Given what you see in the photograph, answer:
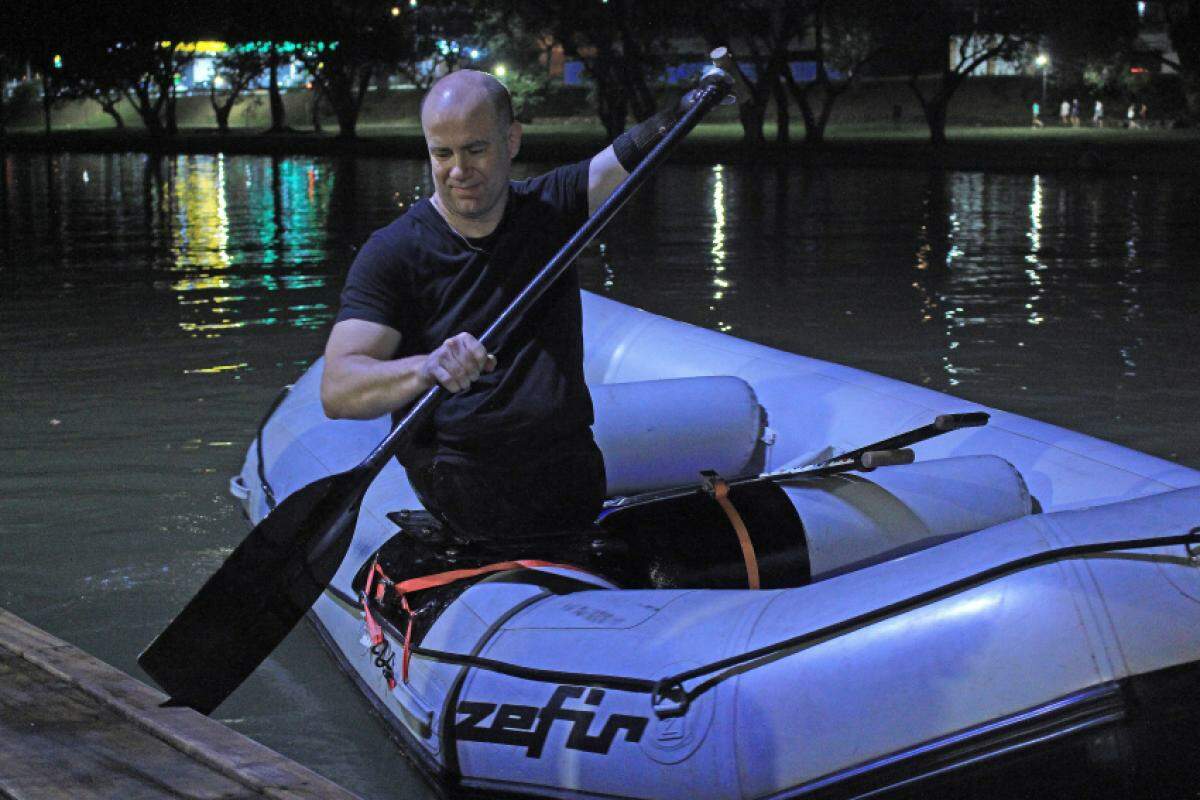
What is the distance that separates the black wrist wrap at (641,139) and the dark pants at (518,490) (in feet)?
2.23

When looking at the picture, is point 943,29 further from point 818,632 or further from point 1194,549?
point 818,632

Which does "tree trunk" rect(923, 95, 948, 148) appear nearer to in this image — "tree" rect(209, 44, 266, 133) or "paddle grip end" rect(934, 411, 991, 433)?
"tree" rect(209, 44, 266, 133)

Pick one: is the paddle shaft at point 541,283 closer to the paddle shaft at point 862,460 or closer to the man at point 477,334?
the man at point 477,334

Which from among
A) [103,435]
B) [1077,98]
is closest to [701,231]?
[103,435]

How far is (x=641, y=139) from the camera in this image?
3854 mm

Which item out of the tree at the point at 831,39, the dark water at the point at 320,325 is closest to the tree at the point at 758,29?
the tree at the point at 831,39

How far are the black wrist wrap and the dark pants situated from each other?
2.23ft

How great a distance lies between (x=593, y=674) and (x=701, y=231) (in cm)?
1400

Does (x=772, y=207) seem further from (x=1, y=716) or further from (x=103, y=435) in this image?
(x=1, y=716)

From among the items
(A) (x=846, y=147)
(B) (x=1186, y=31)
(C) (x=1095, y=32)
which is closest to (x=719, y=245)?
(A) (x=846, y=147)

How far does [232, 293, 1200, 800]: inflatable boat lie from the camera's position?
2.90 meters

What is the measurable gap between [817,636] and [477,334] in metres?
1.07

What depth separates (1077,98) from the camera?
52906mm

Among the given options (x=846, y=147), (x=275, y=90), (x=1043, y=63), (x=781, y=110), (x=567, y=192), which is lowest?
(x=567, y=192)
